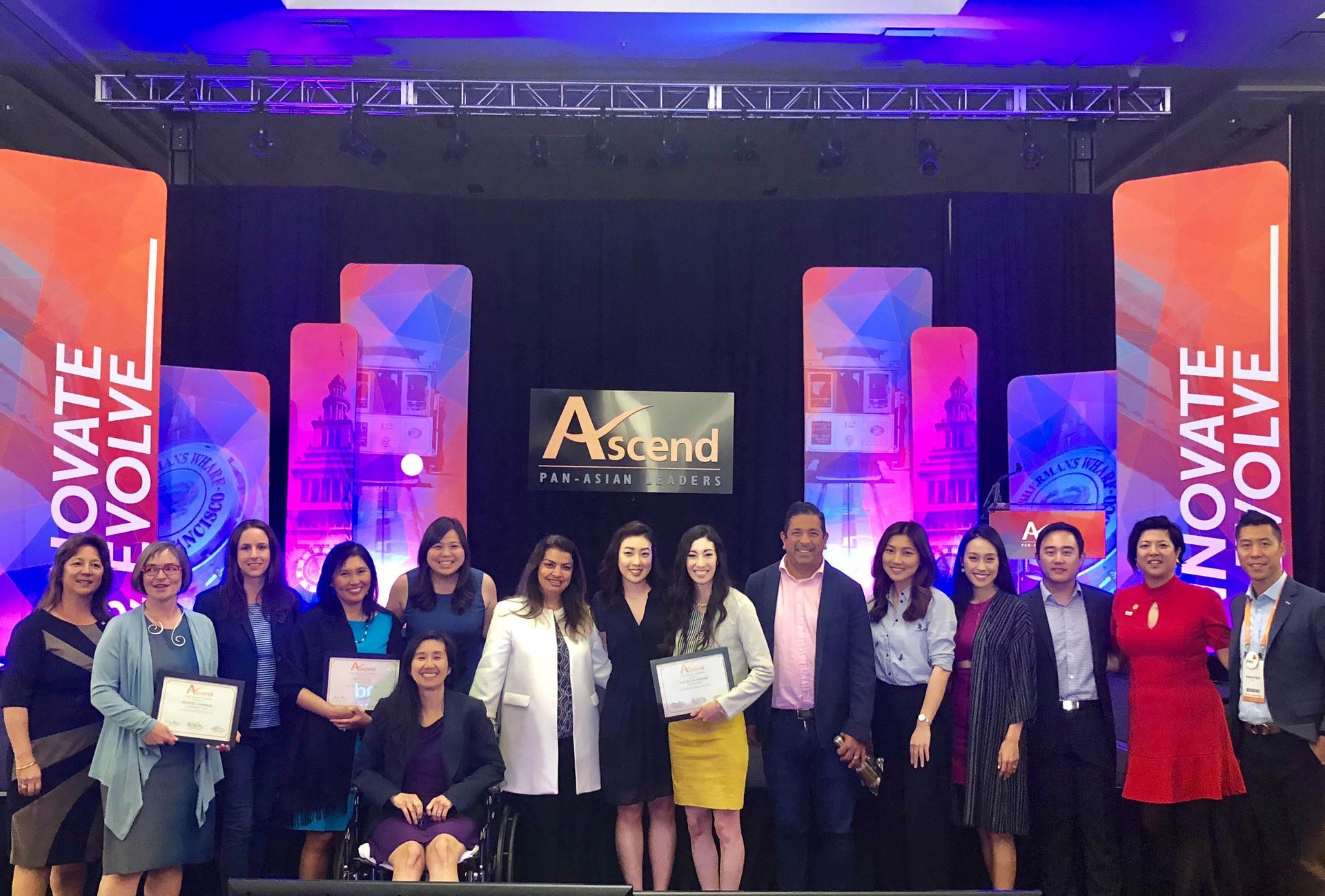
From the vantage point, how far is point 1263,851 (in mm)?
4105

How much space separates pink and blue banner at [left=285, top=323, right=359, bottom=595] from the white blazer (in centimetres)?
242

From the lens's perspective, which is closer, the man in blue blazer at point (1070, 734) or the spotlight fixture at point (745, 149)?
the man in blue blazer at point (1070, 734)

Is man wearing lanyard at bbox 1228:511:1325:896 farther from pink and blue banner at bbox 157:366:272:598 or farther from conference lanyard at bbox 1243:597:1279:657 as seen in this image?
pink and blue banner at bbox 157:366:272:598

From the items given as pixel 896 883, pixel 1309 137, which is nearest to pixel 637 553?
pixel 896 883

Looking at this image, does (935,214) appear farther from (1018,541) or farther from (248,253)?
(248,253)

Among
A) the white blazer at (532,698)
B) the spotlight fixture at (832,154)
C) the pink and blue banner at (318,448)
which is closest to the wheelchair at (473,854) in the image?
the white blazer at (532,698)

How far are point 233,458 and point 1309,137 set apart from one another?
5.75 meters

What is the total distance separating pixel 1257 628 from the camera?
4.04m

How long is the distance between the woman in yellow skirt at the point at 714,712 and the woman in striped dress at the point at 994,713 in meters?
0.74

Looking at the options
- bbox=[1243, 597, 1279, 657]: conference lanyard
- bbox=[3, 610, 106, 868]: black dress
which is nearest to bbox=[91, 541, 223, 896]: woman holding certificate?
bbox=[3, 610, 106, 868]: black dress

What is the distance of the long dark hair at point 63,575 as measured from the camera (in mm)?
3867

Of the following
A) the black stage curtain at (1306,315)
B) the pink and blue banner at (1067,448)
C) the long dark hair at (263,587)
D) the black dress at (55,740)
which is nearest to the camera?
the black dress at (55,740)

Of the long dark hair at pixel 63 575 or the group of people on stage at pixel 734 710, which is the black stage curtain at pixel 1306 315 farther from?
the long dark hair at pixel 63 575

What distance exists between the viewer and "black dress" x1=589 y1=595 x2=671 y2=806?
3926mm
